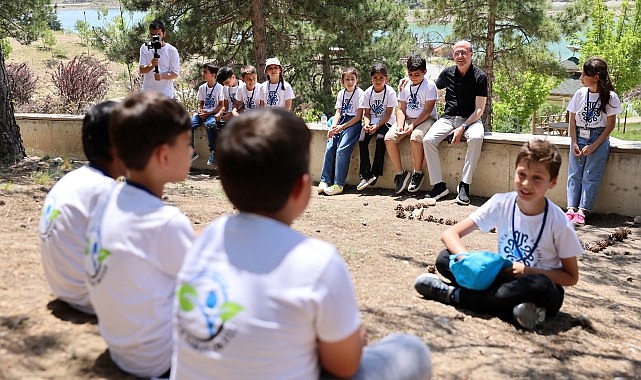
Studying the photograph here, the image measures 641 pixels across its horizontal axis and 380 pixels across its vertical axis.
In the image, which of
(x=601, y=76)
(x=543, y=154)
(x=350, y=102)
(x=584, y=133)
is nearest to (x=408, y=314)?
(x=543, y=154)

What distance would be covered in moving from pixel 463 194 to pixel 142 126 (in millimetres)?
5899

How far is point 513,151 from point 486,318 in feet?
13.9

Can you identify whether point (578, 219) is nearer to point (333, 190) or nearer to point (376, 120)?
point (376, 120)

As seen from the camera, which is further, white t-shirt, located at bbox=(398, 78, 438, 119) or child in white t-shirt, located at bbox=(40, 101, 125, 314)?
white t-shirt, located at bbox=(398, 78, 438, 119)

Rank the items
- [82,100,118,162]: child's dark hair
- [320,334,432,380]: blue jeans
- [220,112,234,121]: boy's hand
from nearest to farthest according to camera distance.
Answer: [320,334,432,380]: blue jeans, [82,100,118,162]: child's dark hair, [220,112,234,121]: boy's hand

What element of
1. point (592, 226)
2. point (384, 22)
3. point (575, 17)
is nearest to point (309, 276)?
point (592, 226)

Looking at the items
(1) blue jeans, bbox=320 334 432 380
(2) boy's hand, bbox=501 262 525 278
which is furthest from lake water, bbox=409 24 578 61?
(1) blue jeans, bbox=320 334 432 380

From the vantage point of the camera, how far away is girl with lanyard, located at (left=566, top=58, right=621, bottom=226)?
7.15 metres

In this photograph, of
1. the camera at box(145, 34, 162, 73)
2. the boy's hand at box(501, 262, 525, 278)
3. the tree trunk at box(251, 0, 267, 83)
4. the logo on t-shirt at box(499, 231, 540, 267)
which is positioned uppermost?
the tree trunk at box(251, 0, 267, 83)

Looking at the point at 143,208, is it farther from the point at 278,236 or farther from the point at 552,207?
the point at 552,207

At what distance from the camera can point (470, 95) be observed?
8.04 m

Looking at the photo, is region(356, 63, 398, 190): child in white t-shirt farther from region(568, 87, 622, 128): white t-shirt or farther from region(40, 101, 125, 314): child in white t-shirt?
region(40, 101, 125, 314): child in white t-shirt

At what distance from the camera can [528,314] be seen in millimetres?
3877

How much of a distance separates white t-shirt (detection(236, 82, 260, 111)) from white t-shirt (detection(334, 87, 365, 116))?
1242mm
